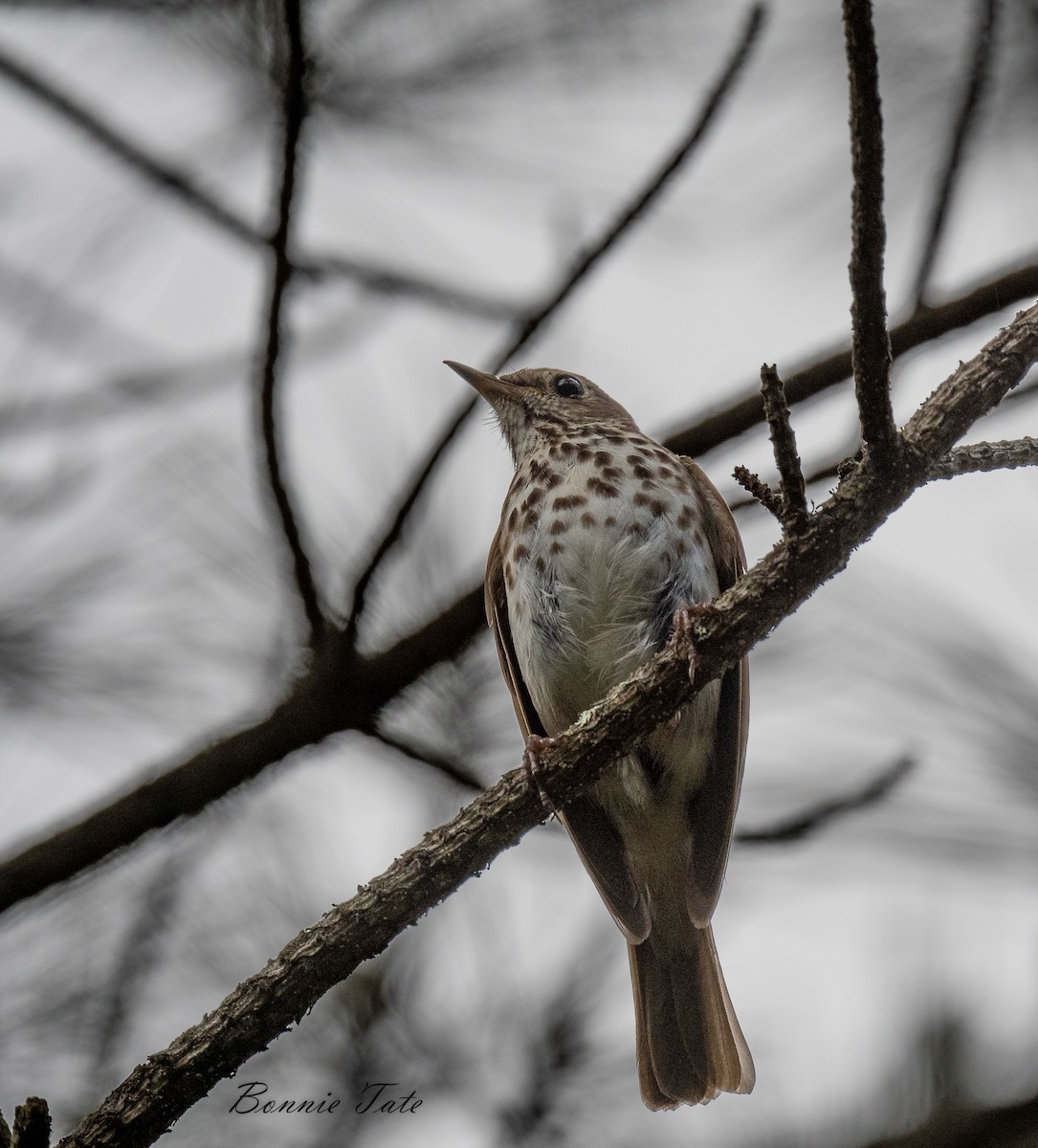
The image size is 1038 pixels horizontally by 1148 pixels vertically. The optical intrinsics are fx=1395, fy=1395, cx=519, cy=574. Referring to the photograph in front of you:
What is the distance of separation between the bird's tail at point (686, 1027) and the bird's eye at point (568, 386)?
203 cm

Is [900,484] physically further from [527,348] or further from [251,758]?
[251,758]

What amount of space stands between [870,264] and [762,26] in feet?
4.71

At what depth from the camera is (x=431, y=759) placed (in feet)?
12.1

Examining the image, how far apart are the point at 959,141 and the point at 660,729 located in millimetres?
1826

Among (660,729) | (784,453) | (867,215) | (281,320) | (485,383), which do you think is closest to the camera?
(867,215)

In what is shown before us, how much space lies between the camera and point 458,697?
14.3 ft

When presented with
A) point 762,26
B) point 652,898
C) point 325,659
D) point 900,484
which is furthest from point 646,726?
point 762,26

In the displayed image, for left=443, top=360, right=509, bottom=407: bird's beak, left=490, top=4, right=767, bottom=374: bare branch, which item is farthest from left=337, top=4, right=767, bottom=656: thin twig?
left=443, top=360, right=509, bottom=407: bird's beak

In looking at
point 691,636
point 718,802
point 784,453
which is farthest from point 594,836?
point 784,453

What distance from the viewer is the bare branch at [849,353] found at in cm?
364

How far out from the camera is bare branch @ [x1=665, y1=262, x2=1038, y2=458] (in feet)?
11.9

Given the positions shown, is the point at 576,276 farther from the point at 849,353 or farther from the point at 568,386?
the point at 568,386

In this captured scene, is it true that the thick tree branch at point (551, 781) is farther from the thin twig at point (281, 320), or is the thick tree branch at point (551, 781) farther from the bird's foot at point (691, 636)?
the thin twig at point (281, 320)

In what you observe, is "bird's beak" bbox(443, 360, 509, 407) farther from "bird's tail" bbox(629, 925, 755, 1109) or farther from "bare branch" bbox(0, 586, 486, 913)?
"bird's tail" bbox(629, 925, 755, 1109)
